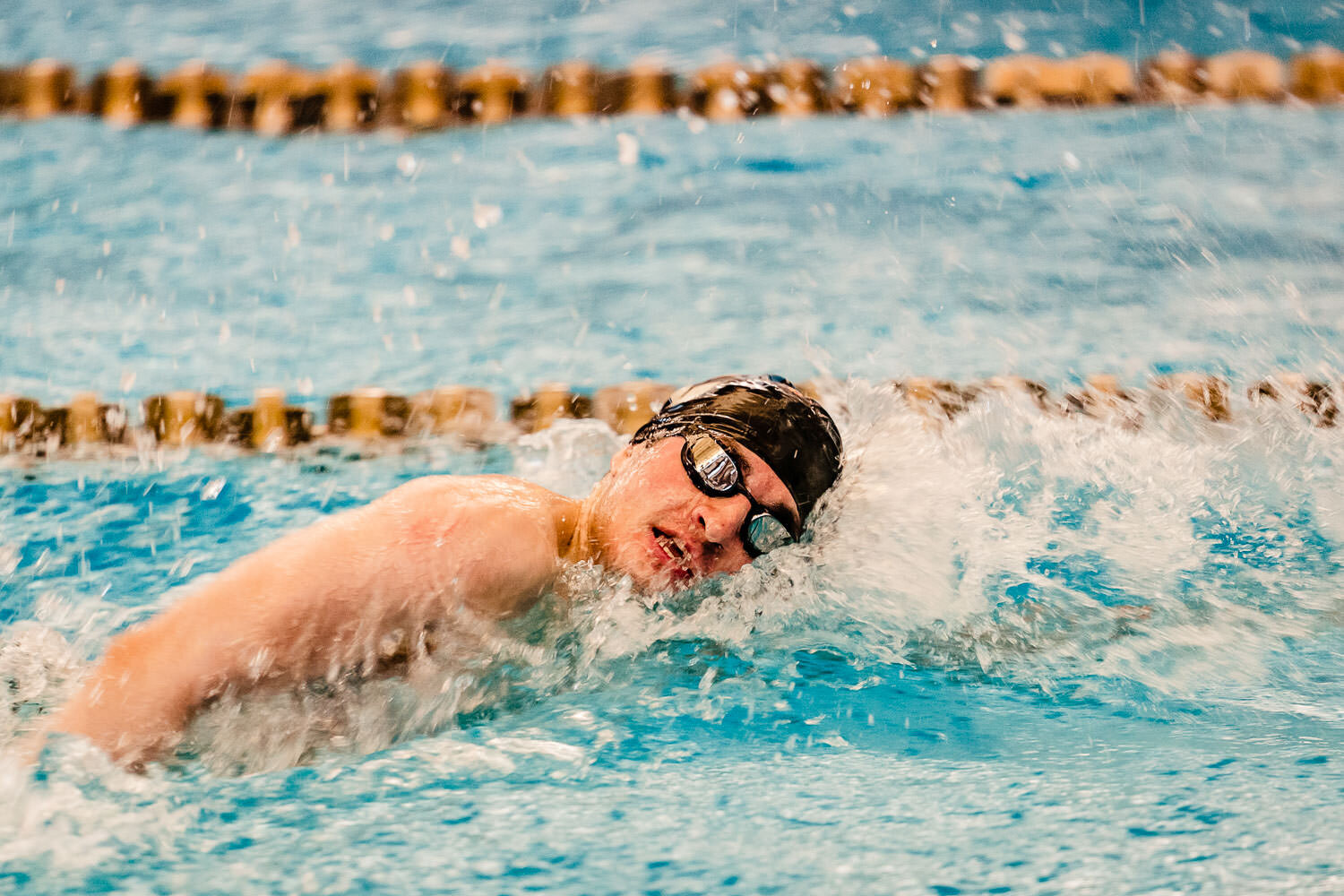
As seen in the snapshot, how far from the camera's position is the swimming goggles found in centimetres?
187

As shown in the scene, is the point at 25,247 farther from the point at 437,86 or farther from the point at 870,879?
the point at 870,879

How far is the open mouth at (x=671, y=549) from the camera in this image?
186 cm

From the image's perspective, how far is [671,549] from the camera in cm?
186

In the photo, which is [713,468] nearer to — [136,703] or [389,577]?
[389,577]

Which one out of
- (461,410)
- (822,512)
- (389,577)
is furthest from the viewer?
(461,410)

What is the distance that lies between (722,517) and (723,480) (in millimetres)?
65

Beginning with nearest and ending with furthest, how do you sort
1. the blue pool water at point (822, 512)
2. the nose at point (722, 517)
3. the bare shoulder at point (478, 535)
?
the blue pool water at point (822, 512) → the bare shoulder at point (478, 535) → the nose at point (722, 517)

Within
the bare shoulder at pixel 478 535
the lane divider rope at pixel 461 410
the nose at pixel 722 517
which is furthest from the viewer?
the lane divider rope at pixel 461 410

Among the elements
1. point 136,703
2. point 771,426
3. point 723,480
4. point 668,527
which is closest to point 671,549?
point 668,527

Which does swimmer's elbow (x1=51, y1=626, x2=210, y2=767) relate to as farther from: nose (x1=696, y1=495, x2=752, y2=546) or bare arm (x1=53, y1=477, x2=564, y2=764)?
nose (x1=696, y1=495, x2=752, y2=546)

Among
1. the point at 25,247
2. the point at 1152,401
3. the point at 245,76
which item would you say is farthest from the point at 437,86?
the point at 1152,401

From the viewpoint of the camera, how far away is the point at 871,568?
7.63 ft

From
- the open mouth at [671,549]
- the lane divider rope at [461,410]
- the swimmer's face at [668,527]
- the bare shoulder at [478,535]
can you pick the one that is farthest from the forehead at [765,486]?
the lane divider rope at [461,410]

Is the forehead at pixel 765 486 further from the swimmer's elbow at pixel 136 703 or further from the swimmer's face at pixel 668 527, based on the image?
the swimmer's elbow at pixel 136 703
